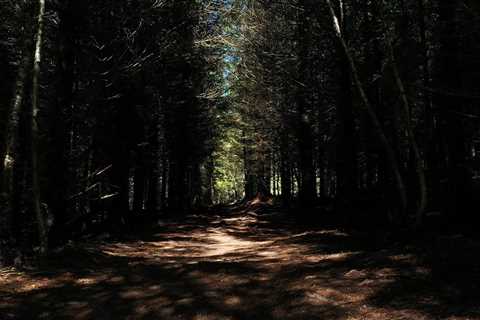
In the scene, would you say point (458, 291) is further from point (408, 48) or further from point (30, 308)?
point (408, 48)

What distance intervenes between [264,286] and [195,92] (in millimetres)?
15528

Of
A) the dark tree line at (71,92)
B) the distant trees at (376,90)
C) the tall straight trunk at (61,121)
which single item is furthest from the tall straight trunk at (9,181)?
the distant trees at (376,90)

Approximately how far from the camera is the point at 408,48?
41.4 feet

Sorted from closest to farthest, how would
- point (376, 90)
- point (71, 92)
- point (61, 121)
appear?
point (61, 121), point (71, 92), point (376, 90)

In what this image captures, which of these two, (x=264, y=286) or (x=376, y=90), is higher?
(x=376, y=90)

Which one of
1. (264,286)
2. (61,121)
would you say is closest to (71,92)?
(61,121)

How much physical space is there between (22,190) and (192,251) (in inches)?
200

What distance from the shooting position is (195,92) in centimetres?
2167

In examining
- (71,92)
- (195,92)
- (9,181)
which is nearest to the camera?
(9,181)

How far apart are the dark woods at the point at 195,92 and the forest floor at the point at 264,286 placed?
1196mm

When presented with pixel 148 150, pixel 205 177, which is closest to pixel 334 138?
pixel 148 150

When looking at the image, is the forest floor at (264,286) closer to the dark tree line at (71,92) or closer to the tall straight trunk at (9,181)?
the tall straight trunk at (9,181)

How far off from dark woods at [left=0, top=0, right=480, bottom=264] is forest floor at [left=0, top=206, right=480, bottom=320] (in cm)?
120

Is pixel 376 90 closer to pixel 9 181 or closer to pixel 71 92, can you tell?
pixel 71 92
